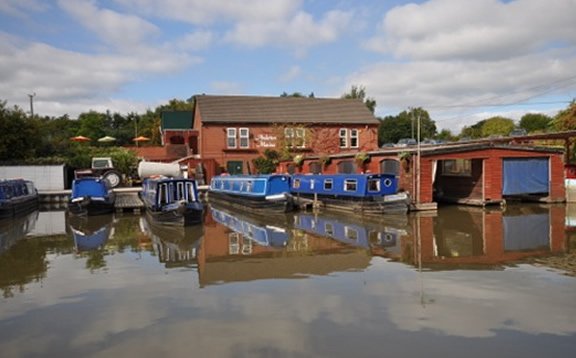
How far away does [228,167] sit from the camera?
36.1m

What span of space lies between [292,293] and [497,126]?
74440 mm

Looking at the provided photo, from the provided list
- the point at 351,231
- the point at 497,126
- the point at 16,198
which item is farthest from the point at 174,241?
the point at 497,126

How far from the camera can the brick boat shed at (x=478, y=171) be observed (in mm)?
21750

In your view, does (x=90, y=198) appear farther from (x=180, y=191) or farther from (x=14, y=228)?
(x=180, y=191)

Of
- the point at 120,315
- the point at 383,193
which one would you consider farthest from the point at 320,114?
the point at 120,315

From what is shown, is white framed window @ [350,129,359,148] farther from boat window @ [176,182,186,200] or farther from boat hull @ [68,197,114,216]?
boat window @ [176,182,186,200]

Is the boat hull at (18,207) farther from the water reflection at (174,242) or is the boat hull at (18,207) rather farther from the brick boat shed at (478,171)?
the brick boat shed at (478,171)

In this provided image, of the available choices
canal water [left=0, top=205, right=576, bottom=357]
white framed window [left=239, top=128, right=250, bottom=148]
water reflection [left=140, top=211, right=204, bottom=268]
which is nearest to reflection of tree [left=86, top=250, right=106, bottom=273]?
canal water [left=0, top=205, right=576, bottom=357]

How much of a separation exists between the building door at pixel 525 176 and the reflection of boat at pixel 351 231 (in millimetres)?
8538

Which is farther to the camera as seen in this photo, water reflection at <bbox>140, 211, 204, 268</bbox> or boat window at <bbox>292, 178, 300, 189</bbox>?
boat window at <bbox>292, 178, 300, 189</bbox>

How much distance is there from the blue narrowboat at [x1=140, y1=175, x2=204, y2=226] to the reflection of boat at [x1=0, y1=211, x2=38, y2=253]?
4.68 metres

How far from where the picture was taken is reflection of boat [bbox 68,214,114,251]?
51.3 ft

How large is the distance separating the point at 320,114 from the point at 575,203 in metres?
20.5

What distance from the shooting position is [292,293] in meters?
9.34
